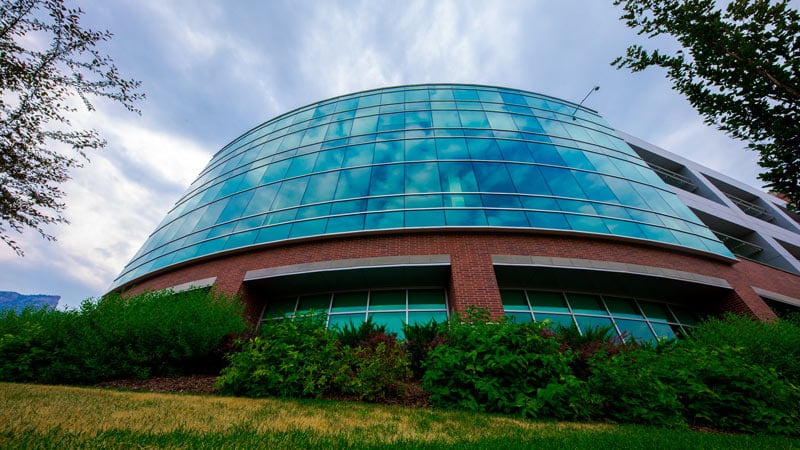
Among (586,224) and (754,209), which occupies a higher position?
(754,209)

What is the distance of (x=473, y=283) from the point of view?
9844mm

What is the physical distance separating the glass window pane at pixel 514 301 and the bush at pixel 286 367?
697cm

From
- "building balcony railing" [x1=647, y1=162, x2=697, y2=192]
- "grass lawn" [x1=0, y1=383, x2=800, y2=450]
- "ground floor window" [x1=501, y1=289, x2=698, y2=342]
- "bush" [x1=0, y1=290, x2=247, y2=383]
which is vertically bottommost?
"grass lawn" [x1=0, y1=383, x2=800, y2=450]

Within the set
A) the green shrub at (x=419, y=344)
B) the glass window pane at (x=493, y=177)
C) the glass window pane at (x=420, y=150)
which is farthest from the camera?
the glass window pane at (x=420, y=150)

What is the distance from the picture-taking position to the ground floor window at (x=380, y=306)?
1079 centimetres

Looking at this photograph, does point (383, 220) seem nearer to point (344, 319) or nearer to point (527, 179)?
point (344, 319)

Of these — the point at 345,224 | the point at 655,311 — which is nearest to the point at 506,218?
the point at 345,224

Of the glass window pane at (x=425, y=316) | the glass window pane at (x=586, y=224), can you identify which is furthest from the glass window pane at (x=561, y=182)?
the glass window pane at (x=425, y=316)

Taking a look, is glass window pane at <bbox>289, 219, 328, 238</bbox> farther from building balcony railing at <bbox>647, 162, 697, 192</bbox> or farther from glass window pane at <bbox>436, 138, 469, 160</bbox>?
building balcony railing at <bbox>647, 162, 697, 192</bbox>

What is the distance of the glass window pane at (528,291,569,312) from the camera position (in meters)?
11.2

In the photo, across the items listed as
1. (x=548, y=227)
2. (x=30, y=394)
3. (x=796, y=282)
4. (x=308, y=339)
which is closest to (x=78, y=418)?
(x=30, y=394)

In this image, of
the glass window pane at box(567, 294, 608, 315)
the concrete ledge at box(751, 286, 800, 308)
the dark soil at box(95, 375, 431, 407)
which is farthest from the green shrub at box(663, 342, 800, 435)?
the concrete ledge at box(751, 286, 800, 308)

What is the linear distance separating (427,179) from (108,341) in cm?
1117

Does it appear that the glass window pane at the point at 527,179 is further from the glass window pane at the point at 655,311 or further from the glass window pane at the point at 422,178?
the glass window pane at the point at 655,311
